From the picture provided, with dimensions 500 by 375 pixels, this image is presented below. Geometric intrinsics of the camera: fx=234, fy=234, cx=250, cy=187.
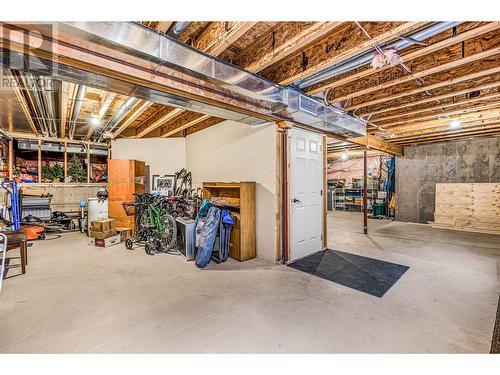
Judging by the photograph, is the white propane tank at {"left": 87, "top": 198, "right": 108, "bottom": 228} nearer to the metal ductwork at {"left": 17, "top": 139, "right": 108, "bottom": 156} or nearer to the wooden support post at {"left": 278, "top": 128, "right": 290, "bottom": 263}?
the metal ductwork at {"left": 17, "top": 139, "right": 108, "bottom": 156}

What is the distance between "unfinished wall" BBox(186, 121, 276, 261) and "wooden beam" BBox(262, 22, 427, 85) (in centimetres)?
95

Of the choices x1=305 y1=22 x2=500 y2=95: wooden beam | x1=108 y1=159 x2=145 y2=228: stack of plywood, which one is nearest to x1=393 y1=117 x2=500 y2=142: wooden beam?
x1=305 y1=22 x2=500 y2=95: wooden beam

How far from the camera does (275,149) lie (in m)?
3.80

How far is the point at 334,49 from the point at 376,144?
4889 mm

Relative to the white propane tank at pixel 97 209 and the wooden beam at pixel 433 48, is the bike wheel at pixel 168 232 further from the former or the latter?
the wooden beam at pixel 433 48

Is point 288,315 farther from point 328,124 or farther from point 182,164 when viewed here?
point 182,164

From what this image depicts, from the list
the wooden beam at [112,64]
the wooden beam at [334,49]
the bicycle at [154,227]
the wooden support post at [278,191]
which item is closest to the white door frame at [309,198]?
the wooden support post at [278,191]

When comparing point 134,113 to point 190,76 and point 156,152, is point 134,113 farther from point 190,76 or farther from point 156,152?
point 190,76

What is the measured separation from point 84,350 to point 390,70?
448cm

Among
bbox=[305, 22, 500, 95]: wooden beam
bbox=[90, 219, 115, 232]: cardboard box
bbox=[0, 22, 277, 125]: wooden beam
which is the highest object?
bbox=[305, 22, 500, 95]: wooden beam

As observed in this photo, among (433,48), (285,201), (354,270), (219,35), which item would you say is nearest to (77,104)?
(219,35)

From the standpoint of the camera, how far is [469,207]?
22.8ft

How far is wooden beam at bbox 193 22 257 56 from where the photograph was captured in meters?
2.09
